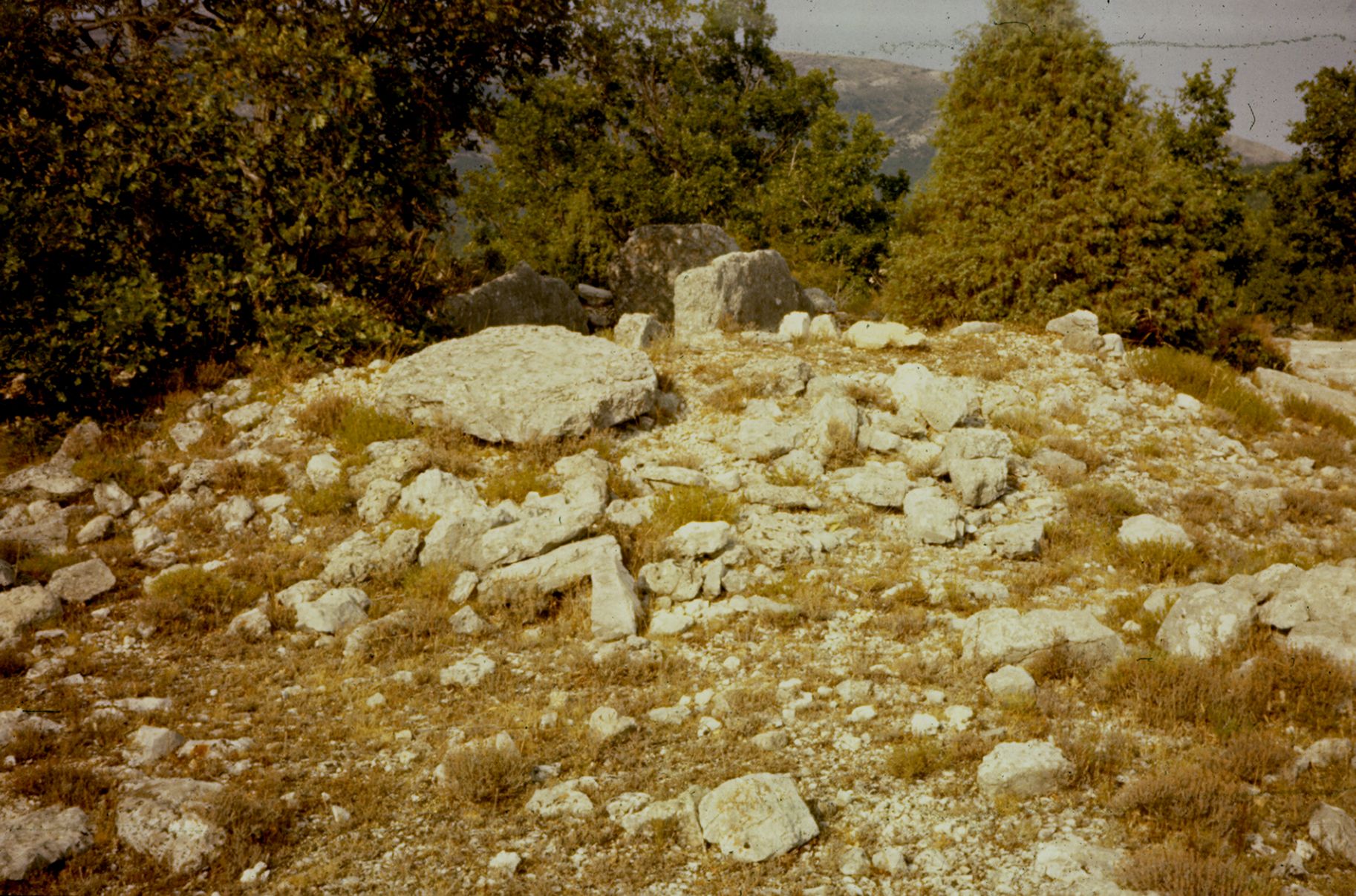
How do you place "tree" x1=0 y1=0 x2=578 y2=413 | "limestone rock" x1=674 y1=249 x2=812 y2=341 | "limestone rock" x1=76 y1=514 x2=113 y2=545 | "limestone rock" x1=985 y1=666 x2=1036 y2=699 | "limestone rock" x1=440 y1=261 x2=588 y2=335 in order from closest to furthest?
"limestone rock" x1=985 y1=666 x2=1036 y2=699 → "limestone rock" x1=76 y1=514 x2=113 y2=545 → "tree" x1=0 y1=0 x2=578 y2=413 → "limestone rock" x1=674 y1=249 x2=812 y2=341 → "limestone rock" x1=440 y1=261 x2=588 y2=335

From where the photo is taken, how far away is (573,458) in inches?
381

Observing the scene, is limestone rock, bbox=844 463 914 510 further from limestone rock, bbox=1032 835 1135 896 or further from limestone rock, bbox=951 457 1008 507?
limestone rock, bbox=1032 835 1135 896

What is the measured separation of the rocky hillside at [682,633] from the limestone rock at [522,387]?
0.15ft

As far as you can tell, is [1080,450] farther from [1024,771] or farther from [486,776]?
[486,776]

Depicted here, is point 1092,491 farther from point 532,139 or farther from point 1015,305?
point 532,139

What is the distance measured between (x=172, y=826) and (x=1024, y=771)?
477 centimetres

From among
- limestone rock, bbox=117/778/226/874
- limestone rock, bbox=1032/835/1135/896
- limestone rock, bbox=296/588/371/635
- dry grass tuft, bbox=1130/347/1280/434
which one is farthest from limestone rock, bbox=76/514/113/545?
dry grass tuft, bbox=1130/347/1280/434

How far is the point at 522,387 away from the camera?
1034cm

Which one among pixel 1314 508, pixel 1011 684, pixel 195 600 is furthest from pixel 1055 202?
pixel 195 600

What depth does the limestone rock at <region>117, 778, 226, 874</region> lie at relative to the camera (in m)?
4.55

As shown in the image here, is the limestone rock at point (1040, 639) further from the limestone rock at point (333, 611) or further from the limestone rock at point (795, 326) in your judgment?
the limestone rock at point (795, 326)

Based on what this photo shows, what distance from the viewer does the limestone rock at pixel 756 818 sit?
4590mm

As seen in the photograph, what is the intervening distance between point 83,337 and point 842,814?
36.0ft

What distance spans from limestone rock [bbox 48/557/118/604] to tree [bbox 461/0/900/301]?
11274 mm
